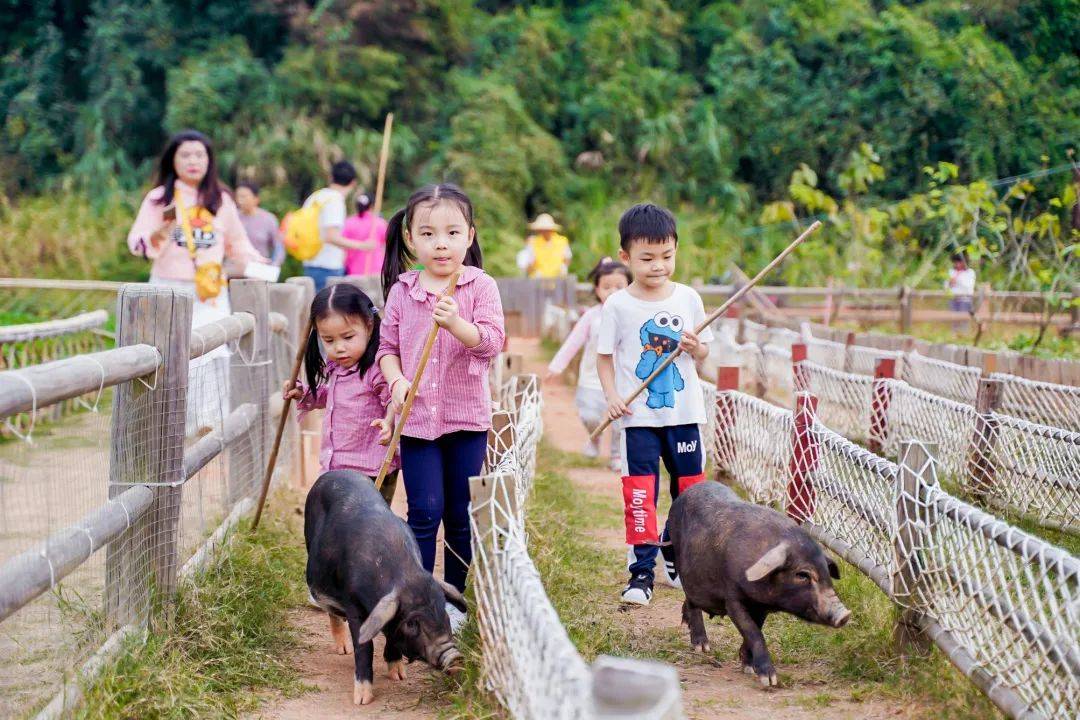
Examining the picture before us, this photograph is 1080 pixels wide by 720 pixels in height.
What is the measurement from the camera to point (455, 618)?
430 cm

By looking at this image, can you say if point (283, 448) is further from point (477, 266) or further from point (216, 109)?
point (216, 109)

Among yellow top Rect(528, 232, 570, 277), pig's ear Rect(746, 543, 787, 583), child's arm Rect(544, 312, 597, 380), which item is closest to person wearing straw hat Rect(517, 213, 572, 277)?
yellow top Rect(528, 232, 570, 277)

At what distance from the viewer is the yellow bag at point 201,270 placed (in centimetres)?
672

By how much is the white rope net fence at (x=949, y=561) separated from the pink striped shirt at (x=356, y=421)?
1786mm

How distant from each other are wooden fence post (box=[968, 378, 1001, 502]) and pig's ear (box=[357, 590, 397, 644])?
12.1 ft

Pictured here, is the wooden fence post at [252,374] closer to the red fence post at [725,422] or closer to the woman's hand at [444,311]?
the woman's hand at [444,311]

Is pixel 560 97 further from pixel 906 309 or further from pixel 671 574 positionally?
pixel 671 574

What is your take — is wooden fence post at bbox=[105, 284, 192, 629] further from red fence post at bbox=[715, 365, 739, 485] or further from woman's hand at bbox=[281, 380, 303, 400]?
red fence post at bbox=[715, 365, 739, 485]

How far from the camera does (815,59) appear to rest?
2559 cm

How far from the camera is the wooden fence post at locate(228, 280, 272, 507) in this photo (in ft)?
19.3

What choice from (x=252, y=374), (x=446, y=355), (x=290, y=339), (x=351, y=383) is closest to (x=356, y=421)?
(x=351, y=383)

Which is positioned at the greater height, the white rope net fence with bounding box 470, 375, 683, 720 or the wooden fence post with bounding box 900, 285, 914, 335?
the wooden fence post with bounding box 900, 285, 914, 335

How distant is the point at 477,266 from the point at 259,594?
4.83 feet

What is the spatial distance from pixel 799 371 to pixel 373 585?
4.61 m
